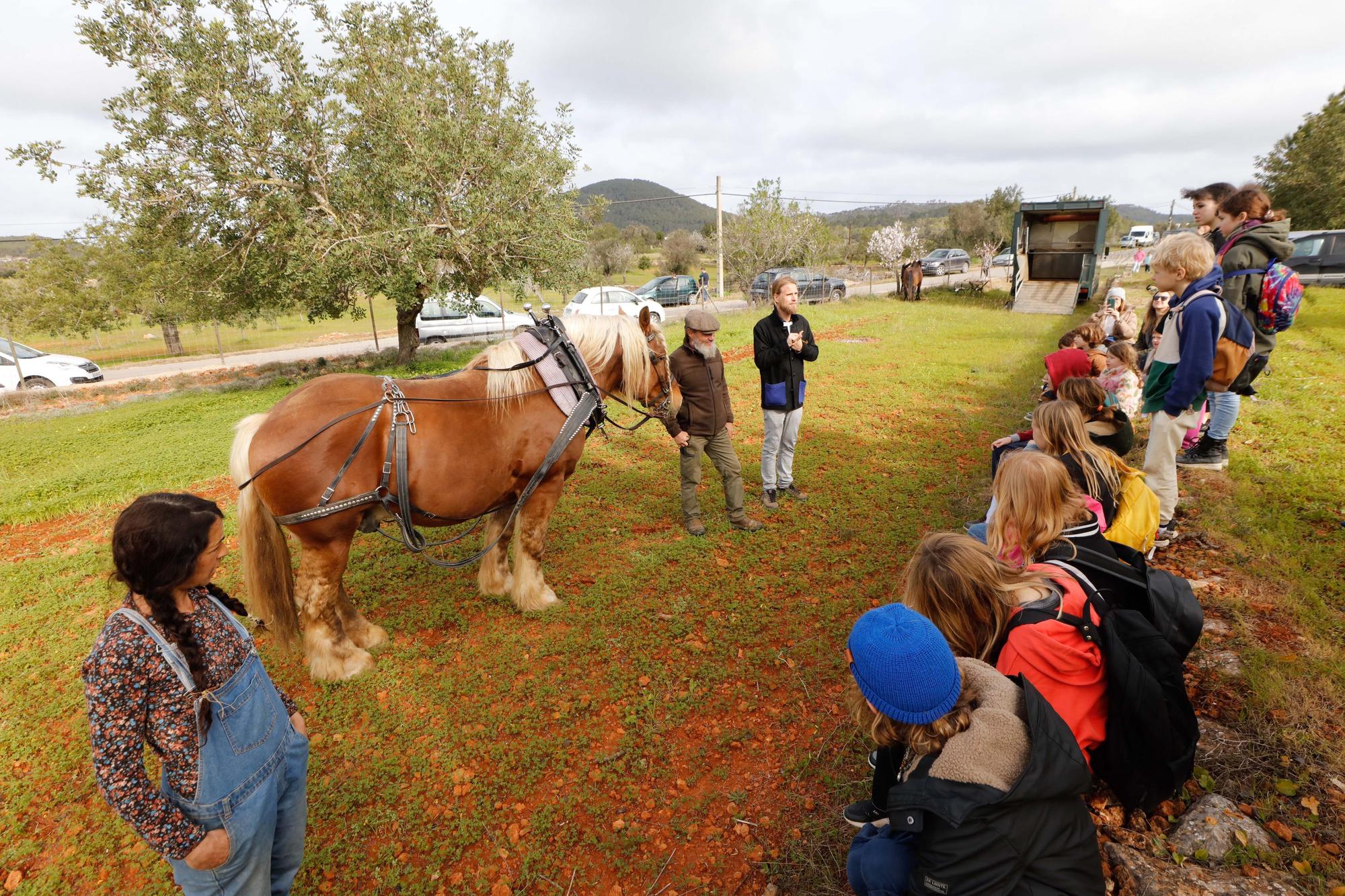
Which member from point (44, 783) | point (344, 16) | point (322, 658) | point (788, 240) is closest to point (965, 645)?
point (322, 658)

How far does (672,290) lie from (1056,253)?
43.0 feet

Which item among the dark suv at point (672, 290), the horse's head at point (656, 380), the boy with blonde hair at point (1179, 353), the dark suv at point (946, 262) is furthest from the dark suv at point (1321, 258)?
the horse's head at point (656, 380)

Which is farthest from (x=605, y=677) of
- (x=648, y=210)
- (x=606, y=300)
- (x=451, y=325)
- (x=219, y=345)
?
(x=648, y=210)

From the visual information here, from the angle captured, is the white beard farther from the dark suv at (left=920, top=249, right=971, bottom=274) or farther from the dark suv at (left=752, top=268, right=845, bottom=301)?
the dark suv at (left=920, top=249, right=971, bottom=274)

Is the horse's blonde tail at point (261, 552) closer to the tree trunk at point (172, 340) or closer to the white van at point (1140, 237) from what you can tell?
the tree trunk at point (172, 340)

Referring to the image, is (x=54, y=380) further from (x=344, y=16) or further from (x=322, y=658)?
(x=322, y=658)

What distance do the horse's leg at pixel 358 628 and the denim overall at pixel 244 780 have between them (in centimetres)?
189

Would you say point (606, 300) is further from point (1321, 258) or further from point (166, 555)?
point (1321, 258)

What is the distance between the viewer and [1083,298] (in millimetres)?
17172

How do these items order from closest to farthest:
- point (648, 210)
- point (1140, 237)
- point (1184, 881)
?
point (1184, 881) < point (1140, 237) < point (648, 210)

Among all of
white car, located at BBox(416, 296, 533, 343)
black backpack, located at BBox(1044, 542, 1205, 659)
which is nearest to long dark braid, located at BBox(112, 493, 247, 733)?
black backpack, located at BBox(1044, 542, 1205, 659)

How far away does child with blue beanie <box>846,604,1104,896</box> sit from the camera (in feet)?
Answer: 4.51

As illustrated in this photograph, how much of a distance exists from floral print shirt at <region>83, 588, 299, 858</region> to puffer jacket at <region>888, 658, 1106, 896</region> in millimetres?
1852

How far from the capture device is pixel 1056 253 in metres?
18.3
